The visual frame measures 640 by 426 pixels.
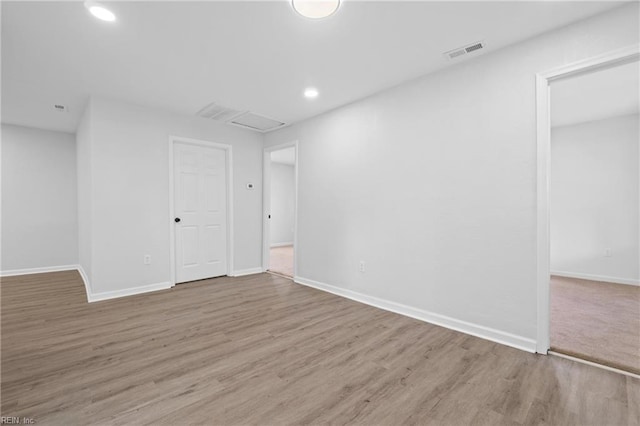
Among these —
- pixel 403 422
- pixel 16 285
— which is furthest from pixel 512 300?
pixel 16 285

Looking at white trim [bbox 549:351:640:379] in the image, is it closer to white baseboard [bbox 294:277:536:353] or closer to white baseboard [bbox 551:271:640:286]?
white baseboard [bbox 294:277:536:353]

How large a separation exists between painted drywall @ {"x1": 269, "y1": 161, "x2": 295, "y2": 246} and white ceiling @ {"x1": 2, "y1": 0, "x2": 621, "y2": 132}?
5231 millimetres

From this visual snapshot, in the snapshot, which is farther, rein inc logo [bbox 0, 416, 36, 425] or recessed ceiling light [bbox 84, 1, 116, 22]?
recessed ceiling light [bbox 84, 1, 116, 22]

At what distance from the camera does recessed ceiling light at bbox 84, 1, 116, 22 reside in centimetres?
196

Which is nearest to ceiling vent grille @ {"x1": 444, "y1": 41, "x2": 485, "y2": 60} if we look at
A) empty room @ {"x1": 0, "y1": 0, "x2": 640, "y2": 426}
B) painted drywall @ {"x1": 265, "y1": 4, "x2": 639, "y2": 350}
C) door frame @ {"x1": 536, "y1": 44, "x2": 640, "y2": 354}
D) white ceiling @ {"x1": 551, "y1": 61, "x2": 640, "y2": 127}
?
empty room @ {"x1": 0, "y1": 0, "x2": 640, "y2": 426}

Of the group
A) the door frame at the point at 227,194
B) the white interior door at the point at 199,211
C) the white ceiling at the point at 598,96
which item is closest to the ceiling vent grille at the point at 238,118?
the door frame at the point at 227,194

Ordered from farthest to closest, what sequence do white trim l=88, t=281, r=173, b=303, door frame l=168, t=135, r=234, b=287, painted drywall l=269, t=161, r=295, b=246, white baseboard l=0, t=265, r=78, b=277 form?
painted drywall l=269, t=161, r=295, b=246 < white baseboard l=0, t=265, r=78, b=277 < door frame l=168, t=135, r=234, b=287 < white trim l=88, t=281, r=173, b=303

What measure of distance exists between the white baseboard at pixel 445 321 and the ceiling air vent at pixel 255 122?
8.70ft

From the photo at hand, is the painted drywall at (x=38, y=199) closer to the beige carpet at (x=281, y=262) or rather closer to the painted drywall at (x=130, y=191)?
the painted drywall at (x=130, y=191)

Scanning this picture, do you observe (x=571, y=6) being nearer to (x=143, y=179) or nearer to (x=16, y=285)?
(x=143, y=179)

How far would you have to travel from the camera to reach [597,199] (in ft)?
14.8

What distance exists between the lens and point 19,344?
2371 mm

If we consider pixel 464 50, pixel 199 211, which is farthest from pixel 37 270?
pixel 464 50

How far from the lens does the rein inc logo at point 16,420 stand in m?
1.49
